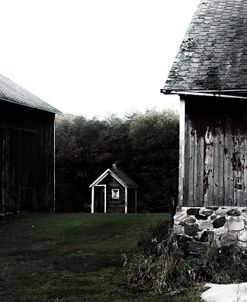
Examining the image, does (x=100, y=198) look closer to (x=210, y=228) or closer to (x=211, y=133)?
(x=211, y=133)

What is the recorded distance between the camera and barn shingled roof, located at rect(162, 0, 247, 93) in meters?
10.4

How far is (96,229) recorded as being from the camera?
52.8ft

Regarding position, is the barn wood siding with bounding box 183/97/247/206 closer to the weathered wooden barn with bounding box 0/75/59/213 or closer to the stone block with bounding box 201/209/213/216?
the stone block with bounding box 201/209/213/216

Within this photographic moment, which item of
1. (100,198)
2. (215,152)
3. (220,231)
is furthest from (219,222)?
(100,198)

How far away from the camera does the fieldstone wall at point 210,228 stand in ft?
33.5

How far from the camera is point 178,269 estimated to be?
909cm

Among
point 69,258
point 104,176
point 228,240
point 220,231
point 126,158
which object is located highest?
point 126,158

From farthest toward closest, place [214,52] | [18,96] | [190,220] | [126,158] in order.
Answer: [126,158] < [18,96] < [214,52] < [190,220]

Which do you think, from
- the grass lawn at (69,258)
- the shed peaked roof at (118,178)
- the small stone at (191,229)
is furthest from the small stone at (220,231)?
the shed peaked roof at (118,178)

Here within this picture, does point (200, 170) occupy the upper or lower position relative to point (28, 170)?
lower

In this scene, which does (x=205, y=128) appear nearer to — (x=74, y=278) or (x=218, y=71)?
(x=218, y=71)

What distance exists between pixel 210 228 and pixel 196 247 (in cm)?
44

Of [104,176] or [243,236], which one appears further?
[104,176]

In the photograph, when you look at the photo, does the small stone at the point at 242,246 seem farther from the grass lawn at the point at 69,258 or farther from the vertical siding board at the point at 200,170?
the grass lawn at the point at 69,258
